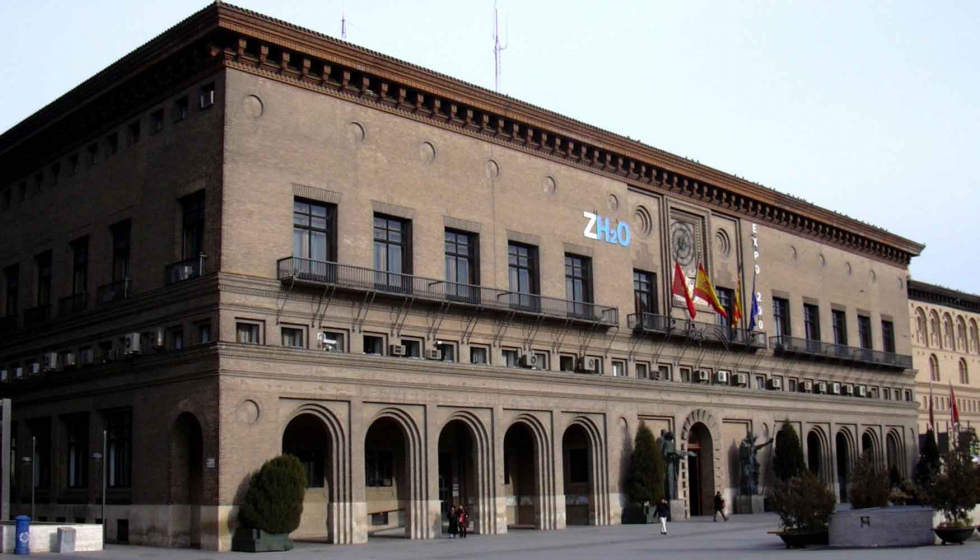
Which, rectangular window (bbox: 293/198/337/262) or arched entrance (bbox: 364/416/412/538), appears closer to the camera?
rectangular window (bbox: 293/198/337/262)

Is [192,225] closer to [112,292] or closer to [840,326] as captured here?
[112,292]

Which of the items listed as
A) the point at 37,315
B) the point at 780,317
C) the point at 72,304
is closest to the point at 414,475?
the point at 72,304

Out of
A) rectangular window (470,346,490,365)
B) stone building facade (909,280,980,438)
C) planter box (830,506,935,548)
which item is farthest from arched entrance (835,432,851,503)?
planter box (830,506,935,548)

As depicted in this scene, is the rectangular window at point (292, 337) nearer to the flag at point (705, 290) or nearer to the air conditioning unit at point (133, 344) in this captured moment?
the air conditioning unit at point (133, 344)

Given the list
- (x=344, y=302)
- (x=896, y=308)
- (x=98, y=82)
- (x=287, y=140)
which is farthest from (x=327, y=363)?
(x=896, y=308)

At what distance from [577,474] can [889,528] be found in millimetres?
18991

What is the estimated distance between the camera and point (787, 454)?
55.8m

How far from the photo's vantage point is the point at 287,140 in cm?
3709

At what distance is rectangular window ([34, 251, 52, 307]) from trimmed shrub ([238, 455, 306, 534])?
16009 mm

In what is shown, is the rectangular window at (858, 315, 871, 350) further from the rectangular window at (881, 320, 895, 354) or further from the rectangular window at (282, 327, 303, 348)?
the rectangular window at (282, 327, 303, 348)

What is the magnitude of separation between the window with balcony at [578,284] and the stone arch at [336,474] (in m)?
13.2

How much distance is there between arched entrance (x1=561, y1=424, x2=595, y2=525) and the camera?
→ 1823 inches

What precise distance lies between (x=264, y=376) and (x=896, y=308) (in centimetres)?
4999

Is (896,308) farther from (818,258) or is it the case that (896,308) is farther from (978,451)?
(978,451)
